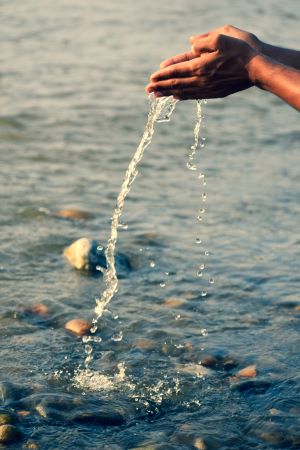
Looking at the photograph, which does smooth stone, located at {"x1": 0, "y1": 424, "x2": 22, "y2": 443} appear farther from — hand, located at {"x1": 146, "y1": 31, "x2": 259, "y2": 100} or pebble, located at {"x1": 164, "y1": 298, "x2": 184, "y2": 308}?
pebble, located at {"x1": 164, "y1": 298, "x2": 184, "y2": 308}

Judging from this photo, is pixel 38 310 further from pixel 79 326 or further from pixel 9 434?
pixel 9 434

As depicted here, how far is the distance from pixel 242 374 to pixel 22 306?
1395 mm

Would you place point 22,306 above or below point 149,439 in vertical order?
above

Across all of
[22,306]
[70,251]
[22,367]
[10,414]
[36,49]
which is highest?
[36,49]

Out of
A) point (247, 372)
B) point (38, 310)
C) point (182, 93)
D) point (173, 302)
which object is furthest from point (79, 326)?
point (182, 93)

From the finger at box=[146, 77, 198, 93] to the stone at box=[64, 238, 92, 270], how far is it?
7.59 ft

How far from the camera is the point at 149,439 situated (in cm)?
430

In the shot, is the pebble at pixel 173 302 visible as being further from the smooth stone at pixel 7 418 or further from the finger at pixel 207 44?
the finger at pixel 207 44

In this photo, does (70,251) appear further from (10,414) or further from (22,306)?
(10,414)

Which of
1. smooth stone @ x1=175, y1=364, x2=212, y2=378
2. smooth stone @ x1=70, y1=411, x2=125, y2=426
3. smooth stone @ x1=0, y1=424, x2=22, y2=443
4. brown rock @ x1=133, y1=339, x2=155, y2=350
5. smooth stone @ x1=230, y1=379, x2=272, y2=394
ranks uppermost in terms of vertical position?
brown rock @ x1=133, y1=339, x2=155, y2=350

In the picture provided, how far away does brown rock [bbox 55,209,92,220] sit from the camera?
7152mm

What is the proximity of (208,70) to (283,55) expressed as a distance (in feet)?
1.98

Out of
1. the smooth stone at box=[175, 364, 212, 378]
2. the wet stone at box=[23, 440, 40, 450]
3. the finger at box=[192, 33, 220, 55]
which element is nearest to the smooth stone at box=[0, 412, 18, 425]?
the wet stone at box=[23, 440, 40, 450]

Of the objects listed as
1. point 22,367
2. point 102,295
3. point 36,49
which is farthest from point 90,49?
point 22,367
